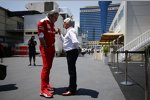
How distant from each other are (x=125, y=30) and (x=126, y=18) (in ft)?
4.10

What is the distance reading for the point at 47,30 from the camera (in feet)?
17.1

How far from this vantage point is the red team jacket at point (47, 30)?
5.13 metres

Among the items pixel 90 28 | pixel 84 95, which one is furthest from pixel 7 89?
pixel 90 28

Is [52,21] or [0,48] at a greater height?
[52,21]

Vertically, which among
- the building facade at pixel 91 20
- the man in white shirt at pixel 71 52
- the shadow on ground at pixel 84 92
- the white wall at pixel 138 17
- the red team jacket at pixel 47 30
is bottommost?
the shadow on ground at pixel 84 92

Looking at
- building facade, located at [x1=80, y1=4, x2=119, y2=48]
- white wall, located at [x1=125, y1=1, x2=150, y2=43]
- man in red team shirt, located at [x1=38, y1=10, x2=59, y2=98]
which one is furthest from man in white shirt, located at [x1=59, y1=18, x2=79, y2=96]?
building facade, located at [x1=80, y1=4, x2=119, y2=48]

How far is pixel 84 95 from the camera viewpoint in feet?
16.9

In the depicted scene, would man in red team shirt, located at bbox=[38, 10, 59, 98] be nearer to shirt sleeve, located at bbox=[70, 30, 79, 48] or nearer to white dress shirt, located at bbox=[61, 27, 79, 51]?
white dress shirt, located at bbox=[61, 27, 79, 51]

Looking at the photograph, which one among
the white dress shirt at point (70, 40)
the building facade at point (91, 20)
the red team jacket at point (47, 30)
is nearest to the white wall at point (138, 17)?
the white dress shirt at point (70, 40)

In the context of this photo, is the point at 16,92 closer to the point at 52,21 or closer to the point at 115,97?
the point at 52,21

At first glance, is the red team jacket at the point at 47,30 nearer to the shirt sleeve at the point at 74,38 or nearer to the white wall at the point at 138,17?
the shirt sleeve at the point at 74,38

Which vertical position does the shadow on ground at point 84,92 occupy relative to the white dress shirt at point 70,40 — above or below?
below

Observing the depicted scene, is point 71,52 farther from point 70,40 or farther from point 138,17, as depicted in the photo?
point 138,17

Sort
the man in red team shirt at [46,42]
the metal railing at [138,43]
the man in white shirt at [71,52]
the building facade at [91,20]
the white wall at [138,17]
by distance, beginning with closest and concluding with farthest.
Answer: the man in red team shirt at [46,42] → the man in white shirt at [71,52] → the metal railing at [138,43] → the white wall at [138,17] → the building facade at [91,20]
